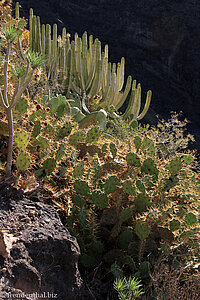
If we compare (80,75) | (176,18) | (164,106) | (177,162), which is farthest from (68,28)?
(177,162)

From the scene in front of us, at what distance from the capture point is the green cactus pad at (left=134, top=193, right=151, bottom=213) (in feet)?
8.82

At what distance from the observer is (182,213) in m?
2.79

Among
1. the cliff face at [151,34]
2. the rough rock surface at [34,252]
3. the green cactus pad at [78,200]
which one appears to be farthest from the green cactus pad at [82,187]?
the cliff face at [151,34]

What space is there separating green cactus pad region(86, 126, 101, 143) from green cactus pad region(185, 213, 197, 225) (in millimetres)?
1355

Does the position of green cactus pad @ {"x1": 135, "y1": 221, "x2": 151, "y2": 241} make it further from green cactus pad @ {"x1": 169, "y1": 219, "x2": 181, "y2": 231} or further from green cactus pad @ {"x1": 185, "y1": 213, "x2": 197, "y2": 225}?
green cactus pad @ {"x1": 185, "y1": 213, "x2": 197, "y2": 225}

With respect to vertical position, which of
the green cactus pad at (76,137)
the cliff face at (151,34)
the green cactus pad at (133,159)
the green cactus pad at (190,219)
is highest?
the cliff face at (151,34)

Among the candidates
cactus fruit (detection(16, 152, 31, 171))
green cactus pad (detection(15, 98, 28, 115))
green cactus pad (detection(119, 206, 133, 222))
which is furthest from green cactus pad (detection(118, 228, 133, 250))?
green cactus pad (detection(15, 98, 28, 115))

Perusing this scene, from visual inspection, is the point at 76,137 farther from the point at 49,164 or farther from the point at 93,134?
the point at 49,164

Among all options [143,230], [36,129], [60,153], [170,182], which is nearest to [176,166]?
[170,182]

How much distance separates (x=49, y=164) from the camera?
2.82 metres

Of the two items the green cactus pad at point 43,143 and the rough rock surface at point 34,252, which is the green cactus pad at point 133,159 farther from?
the rough rock surface at point 34,252

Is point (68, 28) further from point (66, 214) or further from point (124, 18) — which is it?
point (66, 214)

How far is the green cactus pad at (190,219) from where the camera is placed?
260 cm

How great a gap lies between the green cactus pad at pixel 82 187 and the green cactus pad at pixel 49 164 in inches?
10.9
